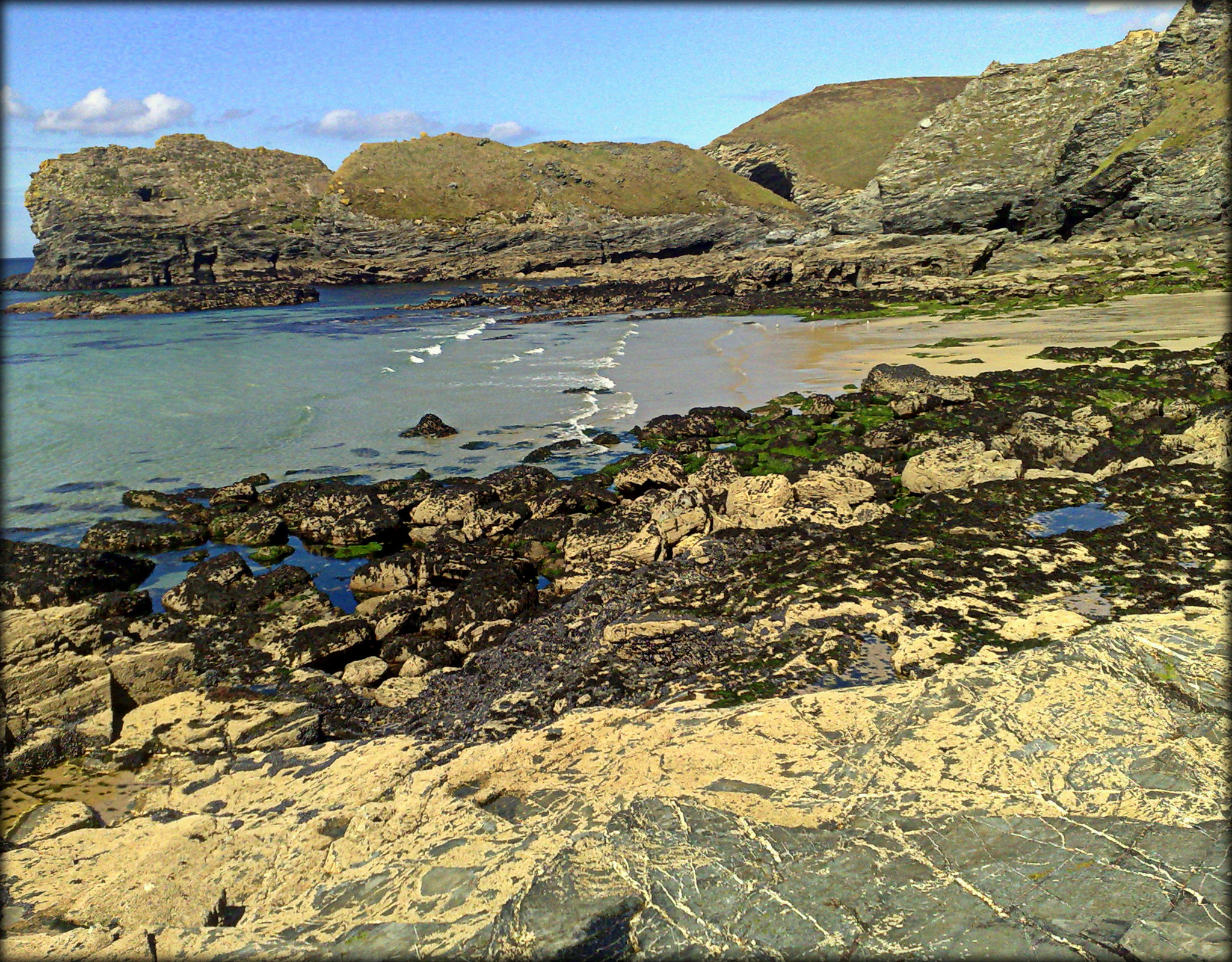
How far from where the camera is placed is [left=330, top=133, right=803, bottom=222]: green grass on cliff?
115 meters

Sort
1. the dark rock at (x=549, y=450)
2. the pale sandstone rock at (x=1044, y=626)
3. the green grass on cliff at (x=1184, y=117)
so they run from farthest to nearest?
the green grass on cliff at (x=1184, y=117) → the dark rock at (x=549, y=450) → the pale sandstone rock at (x=1044, y=626)

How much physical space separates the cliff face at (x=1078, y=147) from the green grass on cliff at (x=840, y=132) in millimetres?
93185

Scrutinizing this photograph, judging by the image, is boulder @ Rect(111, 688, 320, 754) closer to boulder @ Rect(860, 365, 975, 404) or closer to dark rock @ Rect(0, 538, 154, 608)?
dark rock @ Rect(0, 538, 154, 608)

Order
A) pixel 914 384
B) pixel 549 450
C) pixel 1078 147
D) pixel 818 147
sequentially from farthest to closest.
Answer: pixel 818 147 → pixel 1078 147 → pixel 914 384 → pixel 549 450

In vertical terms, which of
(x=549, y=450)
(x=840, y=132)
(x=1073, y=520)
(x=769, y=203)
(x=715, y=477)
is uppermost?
(x=840, y=132)

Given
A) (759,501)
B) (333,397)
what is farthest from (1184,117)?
(333,397)

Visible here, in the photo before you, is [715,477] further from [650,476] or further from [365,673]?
[365,673]

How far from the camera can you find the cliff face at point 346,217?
345 ft

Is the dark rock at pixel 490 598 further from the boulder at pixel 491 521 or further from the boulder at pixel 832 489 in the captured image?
the boulder at pixel 832 489

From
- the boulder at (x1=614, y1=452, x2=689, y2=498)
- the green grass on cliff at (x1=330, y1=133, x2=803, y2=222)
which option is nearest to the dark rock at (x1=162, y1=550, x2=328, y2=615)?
the boulder at (x1=614, y1=452, x2=689, y2=498)

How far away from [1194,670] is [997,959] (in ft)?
10.9

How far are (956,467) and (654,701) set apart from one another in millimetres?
9070

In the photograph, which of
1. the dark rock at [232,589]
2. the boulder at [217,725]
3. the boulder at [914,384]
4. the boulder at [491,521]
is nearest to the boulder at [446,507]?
the boulder at [491,521]

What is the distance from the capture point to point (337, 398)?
1185 inches
